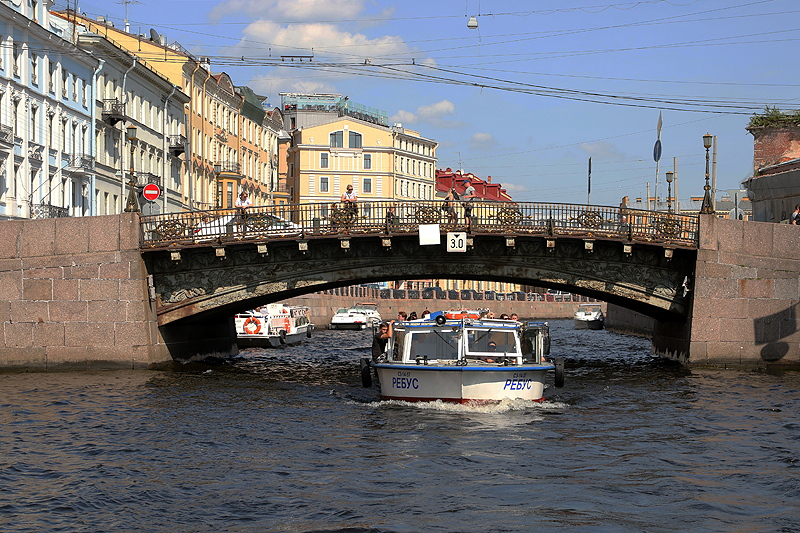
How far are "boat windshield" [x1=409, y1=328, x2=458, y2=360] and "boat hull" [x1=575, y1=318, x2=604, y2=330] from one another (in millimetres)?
60761

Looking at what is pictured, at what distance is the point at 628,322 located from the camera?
70.1 meters

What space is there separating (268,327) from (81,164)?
1273 centimetres

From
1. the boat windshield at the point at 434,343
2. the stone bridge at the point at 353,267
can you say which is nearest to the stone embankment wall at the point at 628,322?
the stone bridge at the point at 353,267

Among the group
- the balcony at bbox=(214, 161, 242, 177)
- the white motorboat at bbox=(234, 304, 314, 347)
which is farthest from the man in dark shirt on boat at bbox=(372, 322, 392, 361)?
the balcony at bbox=(214, 161, 242, 177)

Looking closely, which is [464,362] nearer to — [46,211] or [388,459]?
[388,459]

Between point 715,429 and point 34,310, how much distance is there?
811 inches

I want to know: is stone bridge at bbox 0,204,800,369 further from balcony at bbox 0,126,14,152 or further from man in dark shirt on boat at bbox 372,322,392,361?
balcony at bbox 0,126,14,152

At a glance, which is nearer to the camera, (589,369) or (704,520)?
(704,520)

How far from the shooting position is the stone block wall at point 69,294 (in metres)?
31.9

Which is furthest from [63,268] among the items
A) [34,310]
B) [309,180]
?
[309,180]

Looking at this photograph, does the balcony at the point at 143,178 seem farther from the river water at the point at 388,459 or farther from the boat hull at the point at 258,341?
the river water at the point at 388,459

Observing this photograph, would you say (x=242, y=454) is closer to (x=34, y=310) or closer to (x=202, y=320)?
(x=34, y=310)

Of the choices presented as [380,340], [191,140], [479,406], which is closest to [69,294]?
[380,340]

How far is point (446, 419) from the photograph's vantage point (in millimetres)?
21969
